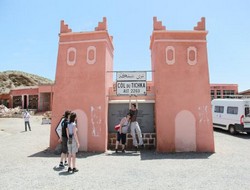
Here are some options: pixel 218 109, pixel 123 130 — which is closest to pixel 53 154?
pixel 123 130

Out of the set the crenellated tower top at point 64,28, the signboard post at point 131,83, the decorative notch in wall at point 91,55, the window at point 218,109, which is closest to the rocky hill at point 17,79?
the window at point 218,109

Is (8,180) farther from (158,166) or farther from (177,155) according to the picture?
(177,155)

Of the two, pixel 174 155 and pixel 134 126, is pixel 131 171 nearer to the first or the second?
pixel 174 155

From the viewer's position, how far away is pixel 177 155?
9.09m

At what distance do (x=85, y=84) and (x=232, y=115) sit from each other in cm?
1085

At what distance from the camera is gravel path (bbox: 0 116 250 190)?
5.48 metres

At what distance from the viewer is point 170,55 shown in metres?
10.3

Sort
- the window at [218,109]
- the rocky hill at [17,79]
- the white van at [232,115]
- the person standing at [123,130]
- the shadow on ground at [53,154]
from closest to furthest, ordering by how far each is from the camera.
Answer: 1. the shadow on ground at [53,154]
2. the person standing at [123,130]
3. the white van at [232,115]
4. the window at [218,109]
5. the rocky hill at [17,79]

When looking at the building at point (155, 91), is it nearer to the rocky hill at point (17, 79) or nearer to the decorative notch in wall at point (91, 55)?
the decorative notch in wall at point (91, 55)

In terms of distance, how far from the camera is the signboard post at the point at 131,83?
404 inches

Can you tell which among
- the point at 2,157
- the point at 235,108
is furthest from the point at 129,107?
the point at 235,108

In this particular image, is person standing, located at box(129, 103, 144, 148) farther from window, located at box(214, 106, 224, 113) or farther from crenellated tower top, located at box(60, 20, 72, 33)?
window, located at box(214, 106, 224, 113)

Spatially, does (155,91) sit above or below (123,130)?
above

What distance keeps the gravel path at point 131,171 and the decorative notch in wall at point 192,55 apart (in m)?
3.81
